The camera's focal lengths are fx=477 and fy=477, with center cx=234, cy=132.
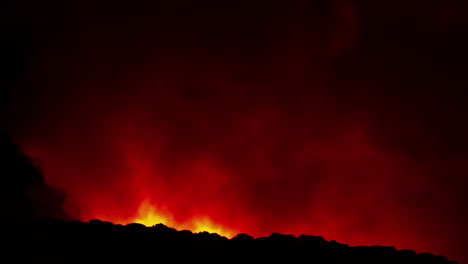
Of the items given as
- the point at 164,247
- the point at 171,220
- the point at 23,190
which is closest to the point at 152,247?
the point at 164,247

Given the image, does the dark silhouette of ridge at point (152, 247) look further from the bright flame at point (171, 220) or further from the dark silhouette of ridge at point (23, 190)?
the bright flame at point (171, 220)

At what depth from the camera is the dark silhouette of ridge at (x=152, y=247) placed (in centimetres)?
873

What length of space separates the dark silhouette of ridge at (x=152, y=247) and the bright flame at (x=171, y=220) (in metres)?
12.5

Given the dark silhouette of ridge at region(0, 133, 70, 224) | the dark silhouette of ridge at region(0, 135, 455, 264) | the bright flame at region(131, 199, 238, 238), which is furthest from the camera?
the bright flame at region(131, 199, 238, 238)

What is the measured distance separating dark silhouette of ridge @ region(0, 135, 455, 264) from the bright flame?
41.0 ft

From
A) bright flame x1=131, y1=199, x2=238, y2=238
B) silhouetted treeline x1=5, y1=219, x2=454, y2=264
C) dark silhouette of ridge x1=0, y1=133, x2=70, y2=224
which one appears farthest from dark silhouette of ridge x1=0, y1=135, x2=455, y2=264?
bright flame x1=131, y1=199, x2=238, y2=238

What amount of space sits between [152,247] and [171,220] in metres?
13.5

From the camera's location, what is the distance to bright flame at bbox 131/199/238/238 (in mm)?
22234

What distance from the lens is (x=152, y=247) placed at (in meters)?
9.34

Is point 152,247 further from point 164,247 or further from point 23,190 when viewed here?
point 23,190

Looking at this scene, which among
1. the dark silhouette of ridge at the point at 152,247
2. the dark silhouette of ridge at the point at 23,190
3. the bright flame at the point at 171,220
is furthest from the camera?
the bright flame at the point at 171,220

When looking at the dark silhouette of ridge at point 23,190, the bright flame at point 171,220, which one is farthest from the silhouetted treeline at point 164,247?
the bright flame at point 171,220

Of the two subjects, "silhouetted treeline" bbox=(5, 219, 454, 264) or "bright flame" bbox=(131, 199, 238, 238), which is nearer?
"silhouetted treeline" bbox=(5, 219, 454, 264)

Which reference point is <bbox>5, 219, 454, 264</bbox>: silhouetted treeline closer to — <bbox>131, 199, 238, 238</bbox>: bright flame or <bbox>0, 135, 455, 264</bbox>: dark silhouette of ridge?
<bbox>0, 135, 455, 264</bbox>: dark silhouette of ridge
